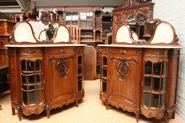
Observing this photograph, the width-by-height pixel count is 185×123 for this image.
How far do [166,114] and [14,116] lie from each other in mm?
2114

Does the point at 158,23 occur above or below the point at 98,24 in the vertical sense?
below

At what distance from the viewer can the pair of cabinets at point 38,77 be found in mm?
2021

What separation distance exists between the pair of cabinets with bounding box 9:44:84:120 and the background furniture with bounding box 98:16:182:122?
0.81 meters

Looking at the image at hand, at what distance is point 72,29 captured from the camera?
4.66 metres

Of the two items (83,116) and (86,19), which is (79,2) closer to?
(86,19)

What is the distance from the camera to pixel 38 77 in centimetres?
210

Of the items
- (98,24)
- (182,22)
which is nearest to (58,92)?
(182,22)

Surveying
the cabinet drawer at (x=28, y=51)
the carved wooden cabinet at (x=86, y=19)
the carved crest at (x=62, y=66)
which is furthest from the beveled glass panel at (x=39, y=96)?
the carved wooden cabinet at (x=86, y=19)

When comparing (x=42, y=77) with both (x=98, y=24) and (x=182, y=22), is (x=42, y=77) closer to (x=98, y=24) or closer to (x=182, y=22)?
(x=182, y=22)

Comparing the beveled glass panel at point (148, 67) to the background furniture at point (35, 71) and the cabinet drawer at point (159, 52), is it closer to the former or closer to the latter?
the cabinet drawer at point (159, 52)

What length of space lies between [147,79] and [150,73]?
0.10 metres

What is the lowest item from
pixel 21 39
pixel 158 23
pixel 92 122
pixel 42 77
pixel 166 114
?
pixel 92 122

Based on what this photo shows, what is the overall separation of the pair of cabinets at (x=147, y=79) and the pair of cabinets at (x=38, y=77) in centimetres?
84

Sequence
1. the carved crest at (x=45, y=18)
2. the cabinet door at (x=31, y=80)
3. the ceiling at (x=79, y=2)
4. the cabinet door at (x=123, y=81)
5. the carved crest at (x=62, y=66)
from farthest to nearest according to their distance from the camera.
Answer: the ceiling at (x=79, y=2) → the carved crest at (x=45, y=18) → the carved crest at (x=62, y=66) → the cabinet door at (x=123, y=81) → the cabinet door at (x=31, y=80)
